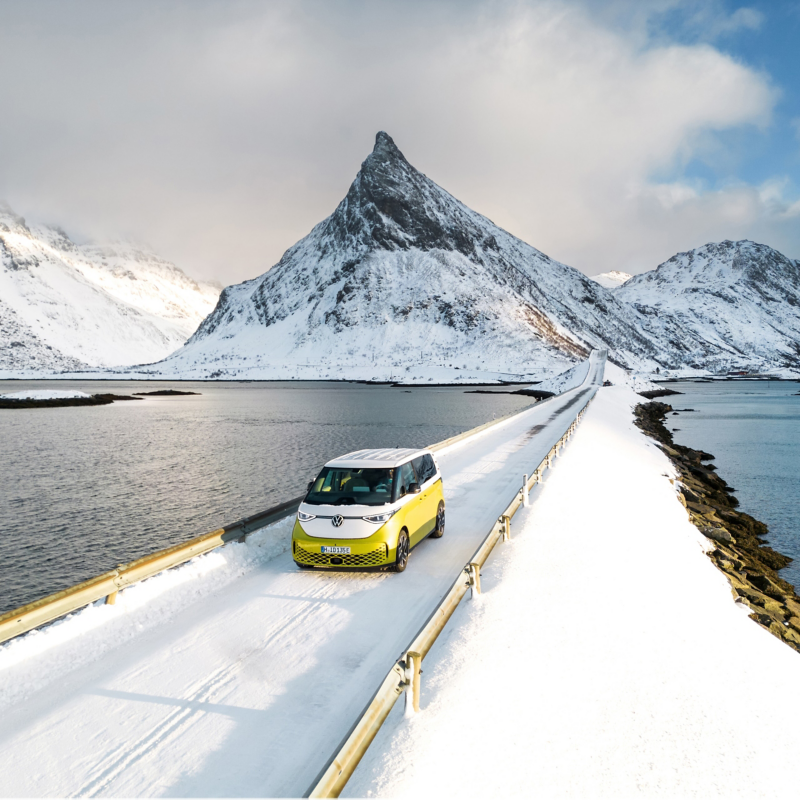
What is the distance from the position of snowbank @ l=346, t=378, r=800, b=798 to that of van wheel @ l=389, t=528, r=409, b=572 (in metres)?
1.63

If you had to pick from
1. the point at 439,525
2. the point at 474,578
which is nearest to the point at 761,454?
the point at 439,525

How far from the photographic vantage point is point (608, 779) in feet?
17.6

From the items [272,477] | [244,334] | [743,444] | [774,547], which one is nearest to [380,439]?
[272,477]

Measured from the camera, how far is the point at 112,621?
9.12m

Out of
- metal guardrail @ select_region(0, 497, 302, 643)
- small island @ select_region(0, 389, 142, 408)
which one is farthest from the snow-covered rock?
metal guardrail @ select_region(0, 497, 302, 643)

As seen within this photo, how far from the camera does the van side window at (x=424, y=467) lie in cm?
1230

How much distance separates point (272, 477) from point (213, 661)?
21.4m

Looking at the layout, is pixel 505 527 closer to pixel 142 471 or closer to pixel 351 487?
pixel 351 487

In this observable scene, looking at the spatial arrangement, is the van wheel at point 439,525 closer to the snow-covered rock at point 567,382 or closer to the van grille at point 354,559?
the van grille at point 354,559

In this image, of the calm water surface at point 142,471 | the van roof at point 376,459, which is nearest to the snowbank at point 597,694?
the van roof at point 376,459

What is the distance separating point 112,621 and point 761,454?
46.0m

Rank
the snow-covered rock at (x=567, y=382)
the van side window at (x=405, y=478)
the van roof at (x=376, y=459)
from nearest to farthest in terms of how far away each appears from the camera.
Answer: the van side window at (x=405, y=478), the van roof at (x=376, y=459), the snow-covered rock at (x=567, y=382)

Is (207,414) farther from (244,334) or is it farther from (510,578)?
(244,334)

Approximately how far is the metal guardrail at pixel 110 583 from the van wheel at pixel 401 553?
386 centimetres
